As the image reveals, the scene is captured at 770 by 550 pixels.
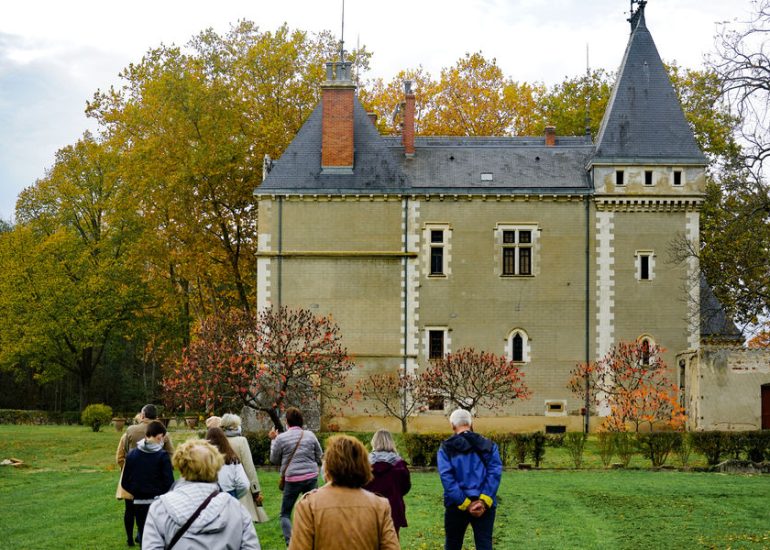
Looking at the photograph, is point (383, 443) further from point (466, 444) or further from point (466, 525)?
point (466, 525)

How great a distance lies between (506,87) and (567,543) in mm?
40656

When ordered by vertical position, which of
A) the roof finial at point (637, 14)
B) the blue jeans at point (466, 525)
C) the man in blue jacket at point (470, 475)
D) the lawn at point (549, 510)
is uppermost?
the roof finial at point (637, 14)

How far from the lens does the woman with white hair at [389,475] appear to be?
9984 millimetres

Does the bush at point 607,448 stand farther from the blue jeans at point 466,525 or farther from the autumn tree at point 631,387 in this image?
the blue jeans at point 466,525

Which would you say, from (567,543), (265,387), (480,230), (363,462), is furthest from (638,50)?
(363,462)

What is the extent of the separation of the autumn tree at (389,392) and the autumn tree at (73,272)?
45.5 ft

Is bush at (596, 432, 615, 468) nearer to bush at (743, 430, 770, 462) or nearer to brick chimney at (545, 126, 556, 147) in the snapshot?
bush at (743, 430, 770, 462)

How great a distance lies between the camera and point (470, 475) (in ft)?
33.4

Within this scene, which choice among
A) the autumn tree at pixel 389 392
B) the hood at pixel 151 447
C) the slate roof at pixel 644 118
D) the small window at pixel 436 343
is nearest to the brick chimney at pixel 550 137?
the slate roof at pixel 644 118

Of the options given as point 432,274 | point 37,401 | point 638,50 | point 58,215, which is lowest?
point 37,401

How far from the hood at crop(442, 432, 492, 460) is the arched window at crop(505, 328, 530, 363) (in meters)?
25.6

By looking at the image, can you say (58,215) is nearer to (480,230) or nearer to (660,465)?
(480,230)

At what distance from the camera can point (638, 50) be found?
37.3 metres

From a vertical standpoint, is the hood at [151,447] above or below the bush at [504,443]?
above
